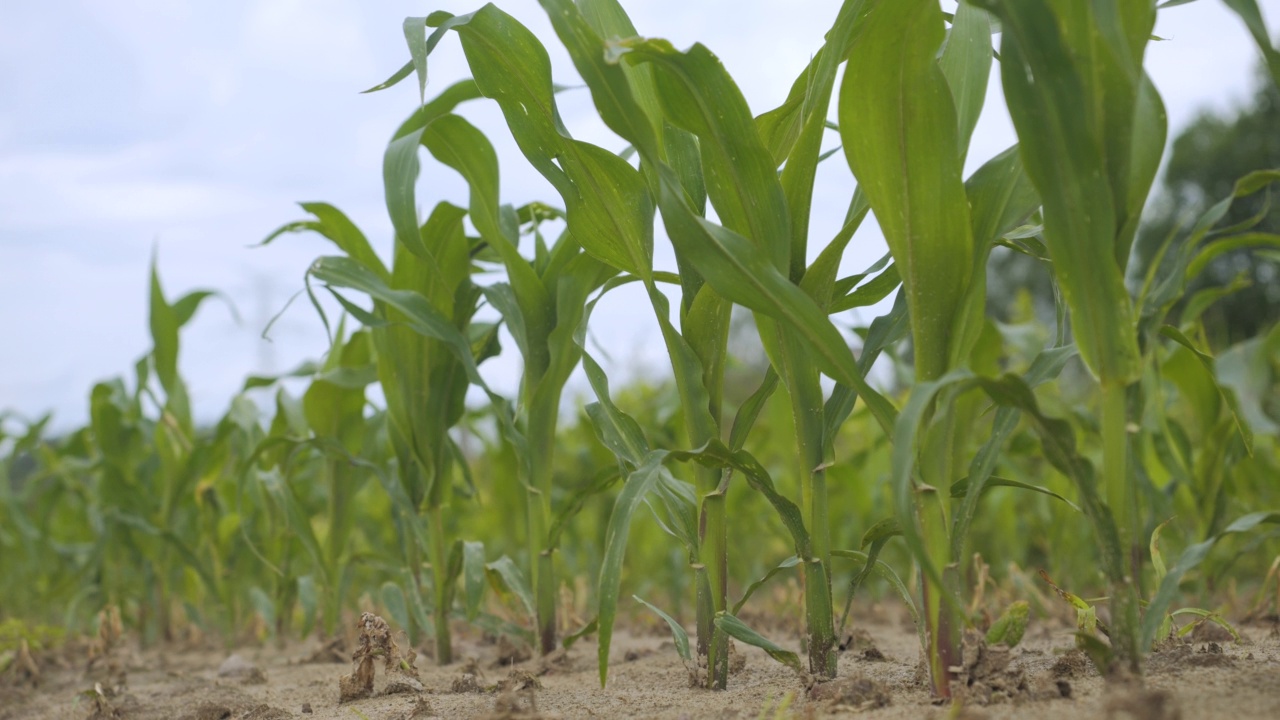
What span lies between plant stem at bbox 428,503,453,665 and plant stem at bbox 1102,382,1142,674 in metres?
1.44

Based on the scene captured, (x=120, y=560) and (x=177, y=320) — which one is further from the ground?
(x=177, y=320)

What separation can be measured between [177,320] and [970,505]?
2.38m

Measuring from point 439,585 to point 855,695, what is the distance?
1152mm

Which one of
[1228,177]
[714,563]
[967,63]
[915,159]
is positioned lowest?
[714,563]

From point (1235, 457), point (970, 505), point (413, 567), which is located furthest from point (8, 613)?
point (1235, 457)

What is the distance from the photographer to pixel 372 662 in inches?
61.1

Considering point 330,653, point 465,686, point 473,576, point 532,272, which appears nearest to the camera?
point 465,686

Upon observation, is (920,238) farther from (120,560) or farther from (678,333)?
(120,560)

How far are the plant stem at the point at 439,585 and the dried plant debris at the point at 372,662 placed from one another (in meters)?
0.34

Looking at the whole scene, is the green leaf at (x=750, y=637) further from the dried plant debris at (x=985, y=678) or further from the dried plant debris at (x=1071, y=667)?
the dried plant debris at (x=1071, y=667)

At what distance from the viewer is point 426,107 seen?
1.75 metres

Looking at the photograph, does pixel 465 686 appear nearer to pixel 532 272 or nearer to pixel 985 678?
pixel 532 272

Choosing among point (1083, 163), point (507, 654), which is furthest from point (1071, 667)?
point (507, 654)

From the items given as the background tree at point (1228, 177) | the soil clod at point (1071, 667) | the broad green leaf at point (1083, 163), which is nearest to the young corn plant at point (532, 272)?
the broad green leaf at point (1083, 163)
